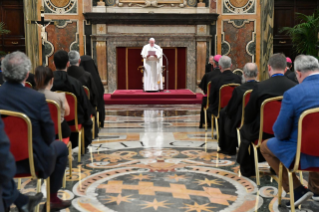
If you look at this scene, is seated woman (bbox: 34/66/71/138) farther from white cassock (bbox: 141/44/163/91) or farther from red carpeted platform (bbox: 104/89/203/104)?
white cassock (bbox: 141/44/163/91)

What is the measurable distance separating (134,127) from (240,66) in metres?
6.29

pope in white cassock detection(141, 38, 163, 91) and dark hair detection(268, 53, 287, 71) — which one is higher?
dark hair detection(268, 53, 287, 71)

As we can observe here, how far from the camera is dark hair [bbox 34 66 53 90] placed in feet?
10.5

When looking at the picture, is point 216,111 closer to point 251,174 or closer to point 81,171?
point 251,174

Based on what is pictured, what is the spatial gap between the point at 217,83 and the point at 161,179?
205 centimetres

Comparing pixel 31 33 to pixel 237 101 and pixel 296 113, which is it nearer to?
pixel 237 101

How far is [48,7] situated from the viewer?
38.3 ft

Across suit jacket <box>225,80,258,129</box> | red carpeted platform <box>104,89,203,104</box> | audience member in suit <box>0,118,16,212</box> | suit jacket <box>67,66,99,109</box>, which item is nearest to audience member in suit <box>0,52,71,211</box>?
audience member in suit <box>0,118,16,212</box>

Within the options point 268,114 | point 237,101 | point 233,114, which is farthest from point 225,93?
point 268,114

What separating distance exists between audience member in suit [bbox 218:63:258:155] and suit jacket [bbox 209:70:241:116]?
463 millimetres

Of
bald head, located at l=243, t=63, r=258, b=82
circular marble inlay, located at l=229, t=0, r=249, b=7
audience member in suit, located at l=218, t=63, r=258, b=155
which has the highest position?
circular marble inlay, located at l=229, t=0, r=249, b=7

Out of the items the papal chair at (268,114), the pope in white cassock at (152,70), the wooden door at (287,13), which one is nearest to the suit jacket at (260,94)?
the papal chair at (268,114)

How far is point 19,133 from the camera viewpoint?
2.44 metres

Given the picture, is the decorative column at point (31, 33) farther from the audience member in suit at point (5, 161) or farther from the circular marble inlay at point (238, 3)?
the audience member in suit at point (5, 161)
